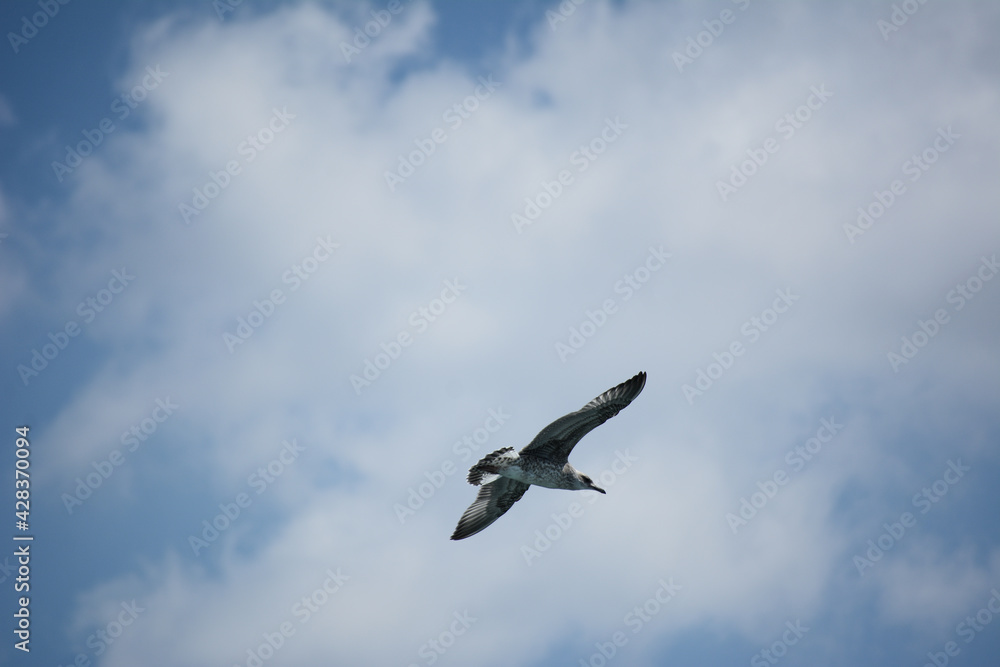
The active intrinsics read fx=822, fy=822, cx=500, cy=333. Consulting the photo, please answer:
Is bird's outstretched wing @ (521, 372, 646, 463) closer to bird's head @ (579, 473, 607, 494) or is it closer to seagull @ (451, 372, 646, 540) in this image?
seagull @ (451, 372, 646, 540)

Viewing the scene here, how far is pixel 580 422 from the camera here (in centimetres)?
2425

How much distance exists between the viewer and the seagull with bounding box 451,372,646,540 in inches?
925

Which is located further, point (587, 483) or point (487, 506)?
point (487, 506)

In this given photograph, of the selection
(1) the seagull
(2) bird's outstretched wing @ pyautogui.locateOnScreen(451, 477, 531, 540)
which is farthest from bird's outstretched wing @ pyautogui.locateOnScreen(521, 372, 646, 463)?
(2) bird's outstretched wing @ pyautogui.locateOnScreen(451, 477, 531, 540)

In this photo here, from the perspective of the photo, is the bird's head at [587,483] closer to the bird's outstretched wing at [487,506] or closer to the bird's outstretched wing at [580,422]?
the bird's outstretched wing at [580,422]

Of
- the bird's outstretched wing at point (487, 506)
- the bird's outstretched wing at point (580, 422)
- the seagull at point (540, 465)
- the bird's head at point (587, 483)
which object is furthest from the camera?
the bird's outstretched wing at point (487, 506)

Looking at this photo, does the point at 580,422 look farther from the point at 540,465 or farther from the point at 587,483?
the point at 587,483

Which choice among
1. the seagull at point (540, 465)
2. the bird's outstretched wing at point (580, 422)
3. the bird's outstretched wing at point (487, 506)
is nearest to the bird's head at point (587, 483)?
the seagull at point (540, 465)

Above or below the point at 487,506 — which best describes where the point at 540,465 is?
below

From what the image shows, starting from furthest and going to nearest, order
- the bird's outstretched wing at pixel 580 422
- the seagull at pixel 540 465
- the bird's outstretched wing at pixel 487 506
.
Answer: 1. the bird's outstretched wing at pixel 487 506
2. the seagull at pixel 540 465
3. the bird's outstretched wing at pixel 580 422

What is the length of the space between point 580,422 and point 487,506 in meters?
5.95

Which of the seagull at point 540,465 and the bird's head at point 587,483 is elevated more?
the seagull at point 540,465

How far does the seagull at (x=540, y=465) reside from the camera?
77.1ft

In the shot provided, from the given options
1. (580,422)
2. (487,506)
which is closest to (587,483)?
(580,422)
